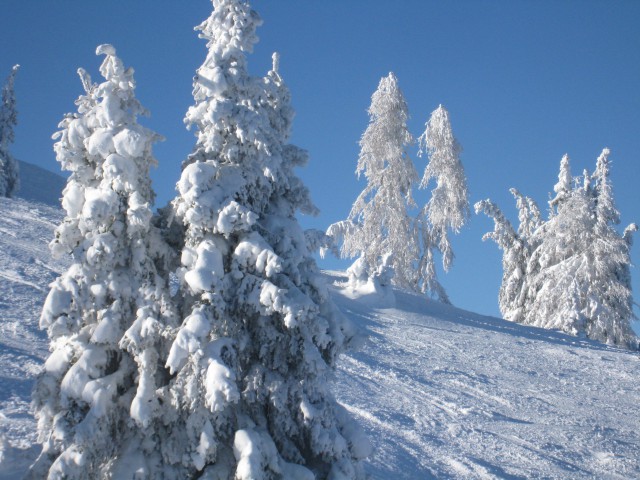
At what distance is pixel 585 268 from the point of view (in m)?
31.9

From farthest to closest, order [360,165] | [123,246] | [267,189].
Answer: [360,165] < [267,189] < [123,246]

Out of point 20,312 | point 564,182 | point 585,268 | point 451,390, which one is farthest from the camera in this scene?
point 564,182

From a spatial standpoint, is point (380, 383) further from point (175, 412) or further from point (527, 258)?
point (527, 258)

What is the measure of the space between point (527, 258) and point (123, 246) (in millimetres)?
33202

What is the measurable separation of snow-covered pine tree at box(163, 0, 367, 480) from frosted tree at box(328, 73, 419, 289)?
2679 cm

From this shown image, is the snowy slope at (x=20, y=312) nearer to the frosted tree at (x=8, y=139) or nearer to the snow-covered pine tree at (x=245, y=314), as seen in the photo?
the snow-covered pine tree at (x=245, y=314)

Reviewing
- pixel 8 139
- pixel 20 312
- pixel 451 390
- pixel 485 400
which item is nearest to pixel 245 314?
pixel 20 312

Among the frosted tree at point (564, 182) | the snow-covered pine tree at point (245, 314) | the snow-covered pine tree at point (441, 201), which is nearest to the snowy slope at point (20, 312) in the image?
the snow-covered pine tree at point (245, 314)

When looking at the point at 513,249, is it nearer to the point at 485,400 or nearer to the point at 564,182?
the point at 564,182

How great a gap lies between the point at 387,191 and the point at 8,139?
21655mm

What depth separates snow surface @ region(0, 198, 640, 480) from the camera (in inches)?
487

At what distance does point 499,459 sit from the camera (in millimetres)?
13031

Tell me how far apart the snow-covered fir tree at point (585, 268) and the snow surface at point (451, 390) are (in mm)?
7518

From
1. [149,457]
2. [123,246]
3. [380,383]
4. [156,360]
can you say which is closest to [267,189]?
[123,246]
